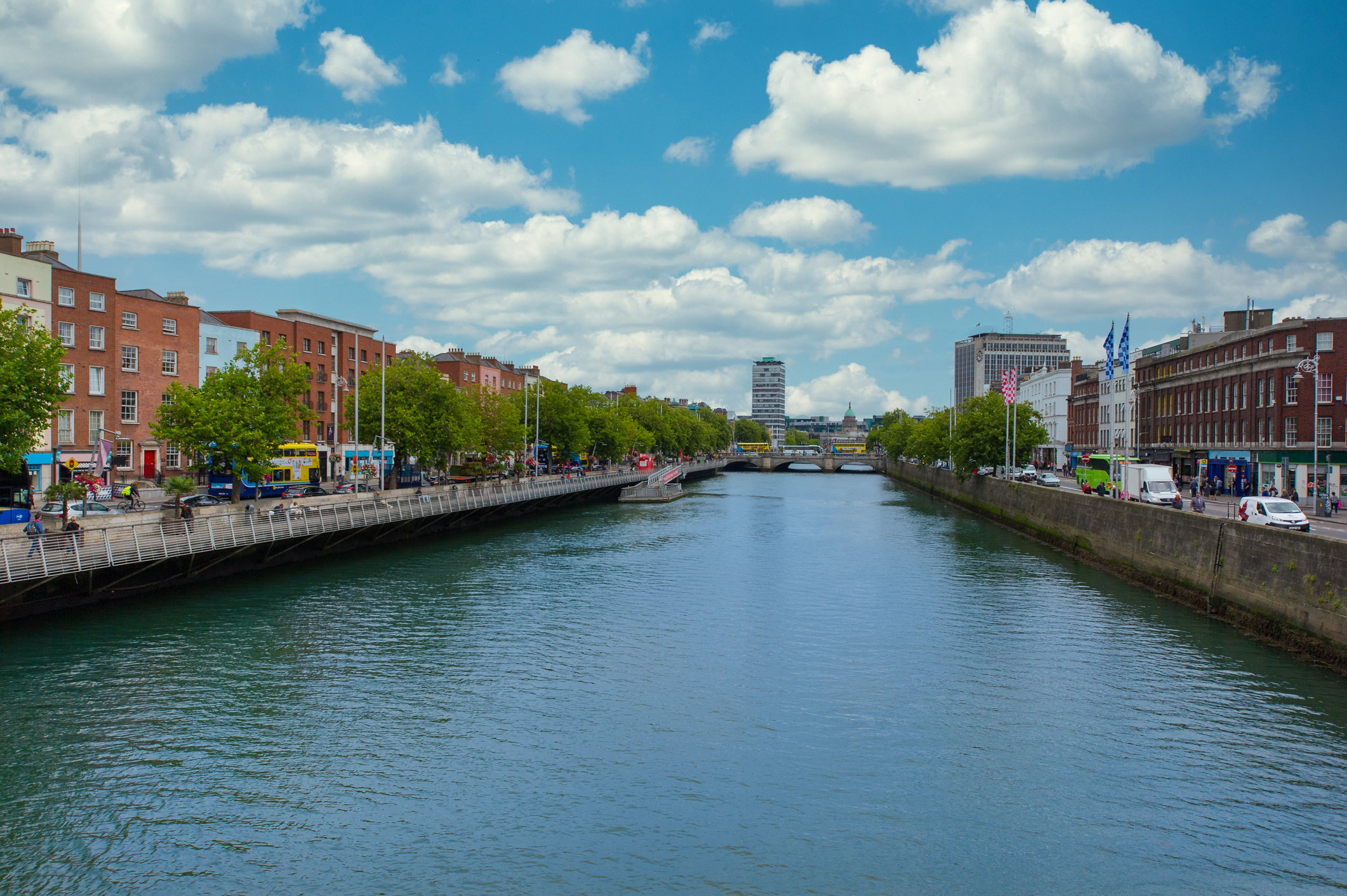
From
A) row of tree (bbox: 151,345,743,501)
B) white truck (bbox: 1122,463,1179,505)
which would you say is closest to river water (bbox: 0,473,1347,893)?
row of tree (bbox: 151,345,743,501)

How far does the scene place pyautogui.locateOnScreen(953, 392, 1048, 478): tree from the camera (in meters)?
85.4

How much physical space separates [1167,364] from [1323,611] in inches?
2590

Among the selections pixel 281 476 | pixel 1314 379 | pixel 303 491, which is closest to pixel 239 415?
pixel 303 491

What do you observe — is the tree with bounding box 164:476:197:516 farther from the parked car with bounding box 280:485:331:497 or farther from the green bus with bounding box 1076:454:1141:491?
the green bus with bounding box 1076:454:1141:491

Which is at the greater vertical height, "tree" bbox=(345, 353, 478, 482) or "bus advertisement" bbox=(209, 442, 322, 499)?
"tree" bbox=(345, 353, 478, 482)

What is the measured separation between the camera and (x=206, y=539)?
35969 mm

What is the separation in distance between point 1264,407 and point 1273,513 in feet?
106

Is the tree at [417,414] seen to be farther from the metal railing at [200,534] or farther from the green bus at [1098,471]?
the green bus at [1098,471]

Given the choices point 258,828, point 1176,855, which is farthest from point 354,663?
point 1176,855

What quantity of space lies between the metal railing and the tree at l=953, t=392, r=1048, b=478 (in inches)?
1918

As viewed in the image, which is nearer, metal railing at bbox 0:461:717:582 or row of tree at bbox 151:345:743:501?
metal railing at bbox 0:461:717:582

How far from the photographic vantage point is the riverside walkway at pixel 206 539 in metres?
28.5

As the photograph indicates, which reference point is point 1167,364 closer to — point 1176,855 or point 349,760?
point 1176,855

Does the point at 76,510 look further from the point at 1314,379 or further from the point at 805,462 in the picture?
the point at 805,462
